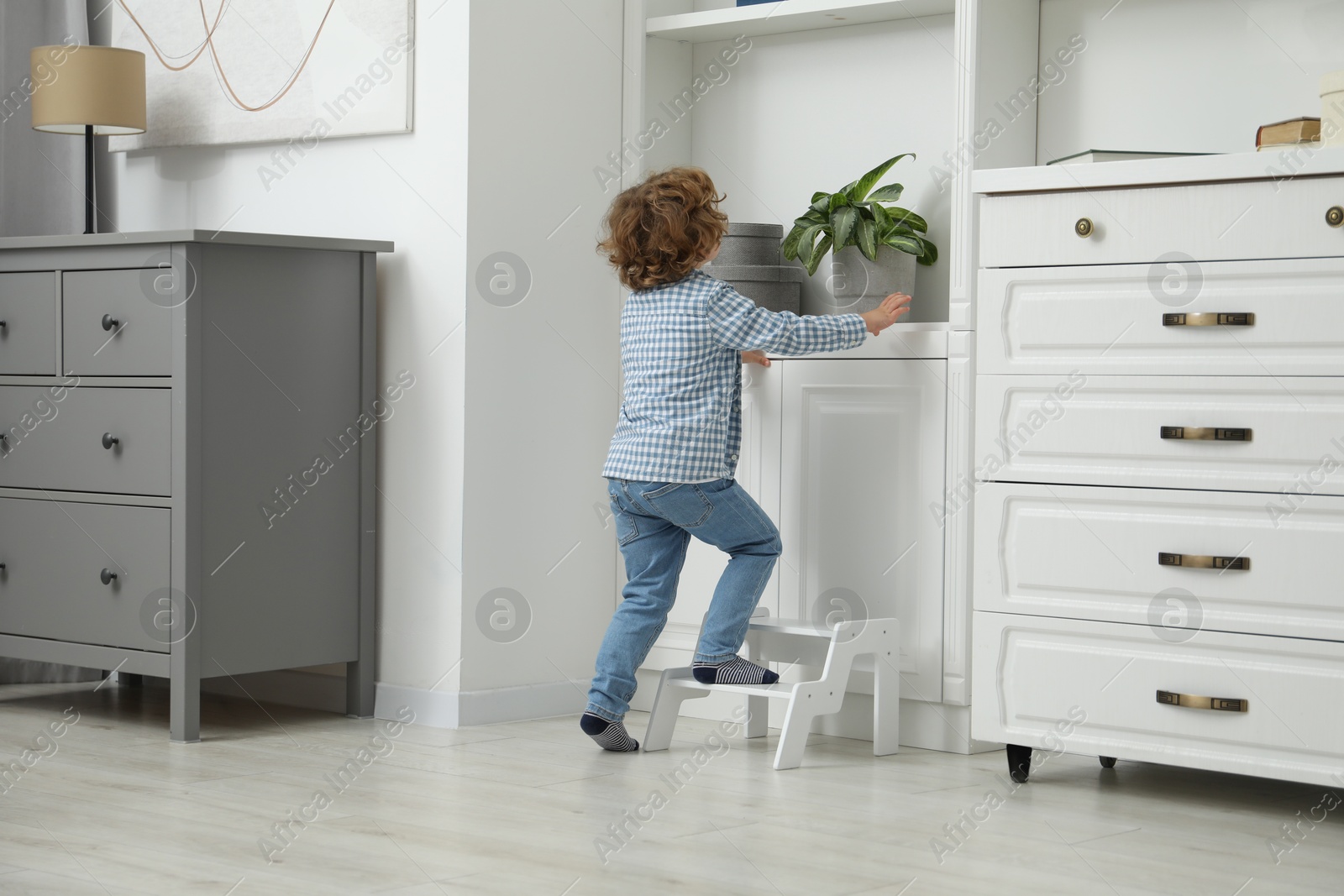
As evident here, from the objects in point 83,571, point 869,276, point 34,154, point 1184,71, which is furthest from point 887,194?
point 34,154

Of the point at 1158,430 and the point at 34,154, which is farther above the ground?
the point at 34,154

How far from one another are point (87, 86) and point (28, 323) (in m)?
0.62

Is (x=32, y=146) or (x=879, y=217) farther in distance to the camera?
(x=32, y=146)

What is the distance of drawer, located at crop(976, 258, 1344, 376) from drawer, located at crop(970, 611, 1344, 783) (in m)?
0.43

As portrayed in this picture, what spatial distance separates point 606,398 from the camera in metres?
3.49

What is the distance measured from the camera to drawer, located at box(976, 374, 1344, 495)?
2.42 m

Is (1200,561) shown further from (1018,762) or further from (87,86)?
(87,86)

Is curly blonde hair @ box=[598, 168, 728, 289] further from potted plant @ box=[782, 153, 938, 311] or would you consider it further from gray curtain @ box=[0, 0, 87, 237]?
gray curtain @ box=[0, 0, 87, 237]

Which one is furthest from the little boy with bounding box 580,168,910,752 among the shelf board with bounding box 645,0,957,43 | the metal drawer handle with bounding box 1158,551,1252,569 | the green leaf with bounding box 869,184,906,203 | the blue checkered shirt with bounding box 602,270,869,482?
the metal drawer handle with bounding box 1158,551,1252,569

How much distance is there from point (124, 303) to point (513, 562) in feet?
3.09

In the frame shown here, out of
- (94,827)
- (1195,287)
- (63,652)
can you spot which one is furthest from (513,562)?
(1195,287)

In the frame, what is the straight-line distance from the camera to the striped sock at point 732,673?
9.52 ft

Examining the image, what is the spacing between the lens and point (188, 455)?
116 inches

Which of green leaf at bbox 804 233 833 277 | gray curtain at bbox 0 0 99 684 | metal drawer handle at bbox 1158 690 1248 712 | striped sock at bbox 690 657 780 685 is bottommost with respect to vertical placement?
striped sock at bbox 690 657 780 685
